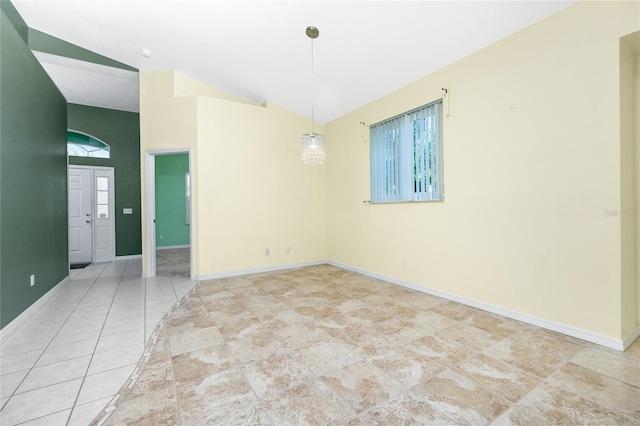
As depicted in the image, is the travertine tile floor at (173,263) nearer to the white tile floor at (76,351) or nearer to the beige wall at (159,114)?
the white tile floor at (76,351)

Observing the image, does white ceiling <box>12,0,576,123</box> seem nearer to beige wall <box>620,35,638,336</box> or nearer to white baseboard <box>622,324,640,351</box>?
beige wall <box>620,35,638,336</box>

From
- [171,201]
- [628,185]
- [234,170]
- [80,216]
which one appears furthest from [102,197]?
[628,185]

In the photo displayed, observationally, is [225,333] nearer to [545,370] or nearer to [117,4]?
[545,370]

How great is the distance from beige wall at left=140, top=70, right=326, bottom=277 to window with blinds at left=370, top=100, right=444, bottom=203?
5.45 ft

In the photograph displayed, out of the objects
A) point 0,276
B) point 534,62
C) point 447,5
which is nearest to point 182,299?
point 0,276

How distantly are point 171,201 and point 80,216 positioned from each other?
7.02 feet

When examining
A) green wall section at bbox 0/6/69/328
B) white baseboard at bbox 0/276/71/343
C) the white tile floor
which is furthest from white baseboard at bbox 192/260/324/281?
green wall section at bbox 0/6/69/328

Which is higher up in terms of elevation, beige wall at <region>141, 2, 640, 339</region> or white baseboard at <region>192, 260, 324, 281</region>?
beige wall at <region>141, 2, 640, 339</region>

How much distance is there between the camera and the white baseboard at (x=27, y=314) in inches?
97.1

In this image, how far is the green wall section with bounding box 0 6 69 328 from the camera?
2613mm

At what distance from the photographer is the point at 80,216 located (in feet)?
20.3

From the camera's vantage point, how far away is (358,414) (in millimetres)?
1479

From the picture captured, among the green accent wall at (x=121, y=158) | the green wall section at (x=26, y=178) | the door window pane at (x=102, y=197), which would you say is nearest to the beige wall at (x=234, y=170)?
the green wall section at (x=26, y=178)

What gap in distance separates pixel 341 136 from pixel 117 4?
350 cm
